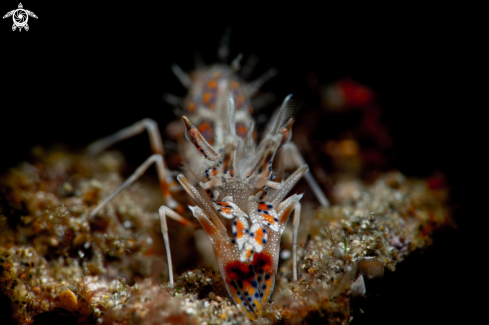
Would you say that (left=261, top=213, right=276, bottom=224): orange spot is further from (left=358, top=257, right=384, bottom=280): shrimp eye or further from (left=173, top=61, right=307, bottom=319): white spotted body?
(left=358, top=257, right=384, bottom=280): shrimp eye

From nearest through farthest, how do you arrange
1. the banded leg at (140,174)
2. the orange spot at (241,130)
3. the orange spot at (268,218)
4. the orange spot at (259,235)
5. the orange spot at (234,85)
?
the orange spot at (259,235) < the orange spot at (268,218) < the banded leg at (140,174) < the orange spot at (241,130) < the orange spot at (234,85)

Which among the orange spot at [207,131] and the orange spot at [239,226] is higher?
the orange spot at [207,131]

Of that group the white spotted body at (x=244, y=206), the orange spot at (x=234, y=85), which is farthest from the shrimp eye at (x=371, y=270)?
the orange spot at (x=234, y=85)

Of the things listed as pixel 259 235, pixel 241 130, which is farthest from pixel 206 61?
pixel 259 235

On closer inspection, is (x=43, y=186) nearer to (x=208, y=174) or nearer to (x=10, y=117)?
(x=10, y=117)

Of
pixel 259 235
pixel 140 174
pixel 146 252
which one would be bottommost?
pixel 259 235

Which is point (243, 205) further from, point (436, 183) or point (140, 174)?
point (436, 183)

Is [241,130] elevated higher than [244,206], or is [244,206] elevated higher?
[241,130]

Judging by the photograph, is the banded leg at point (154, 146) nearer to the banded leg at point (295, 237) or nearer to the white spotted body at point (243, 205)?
the white spotted body at point (243, 205)
